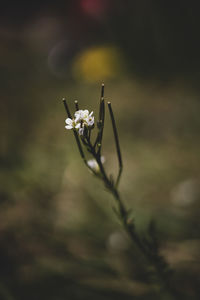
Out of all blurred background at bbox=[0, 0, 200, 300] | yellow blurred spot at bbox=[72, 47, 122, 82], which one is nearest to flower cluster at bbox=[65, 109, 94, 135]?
blurred background at bbox=[0, 0, 200, 300]

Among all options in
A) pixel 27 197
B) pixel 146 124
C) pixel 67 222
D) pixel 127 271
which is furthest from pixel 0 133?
pixel 127 271

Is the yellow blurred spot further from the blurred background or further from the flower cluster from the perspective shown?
the flower cluster

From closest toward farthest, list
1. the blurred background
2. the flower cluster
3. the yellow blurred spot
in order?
the flower cluster → the blurred background → the yellow blurred spot

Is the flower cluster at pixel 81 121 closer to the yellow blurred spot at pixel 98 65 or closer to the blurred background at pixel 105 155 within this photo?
the blurred background at pixel 105 155

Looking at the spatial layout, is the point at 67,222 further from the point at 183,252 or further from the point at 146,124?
the point at 146,124

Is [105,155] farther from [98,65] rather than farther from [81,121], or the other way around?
[98,65]

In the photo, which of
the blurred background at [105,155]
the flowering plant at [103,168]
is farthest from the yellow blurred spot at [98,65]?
the flowering plant at [103,168]
